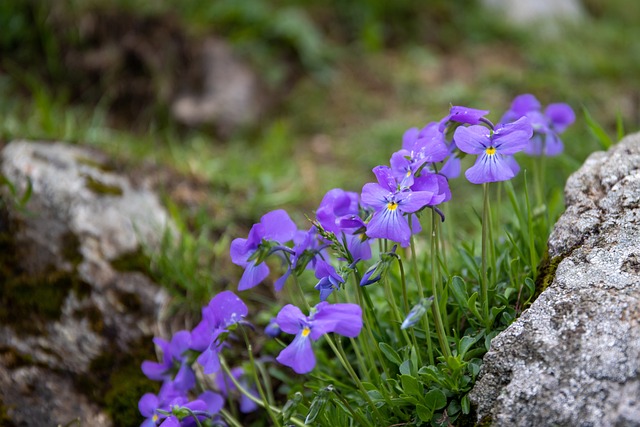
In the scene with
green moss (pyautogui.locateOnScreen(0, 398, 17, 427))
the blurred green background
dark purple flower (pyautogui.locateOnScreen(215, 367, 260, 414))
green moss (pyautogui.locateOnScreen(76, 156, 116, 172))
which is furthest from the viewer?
the blurred green background

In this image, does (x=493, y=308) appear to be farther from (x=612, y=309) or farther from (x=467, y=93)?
(x=467, y=93)

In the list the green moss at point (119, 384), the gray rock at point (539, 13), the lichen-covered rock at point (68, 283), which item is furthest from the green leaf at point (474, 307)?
the gray rock at point (539, 13)

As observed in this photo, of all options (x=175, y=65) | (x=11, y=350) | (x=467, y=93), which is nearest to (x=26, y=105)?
(x=175, y=65)

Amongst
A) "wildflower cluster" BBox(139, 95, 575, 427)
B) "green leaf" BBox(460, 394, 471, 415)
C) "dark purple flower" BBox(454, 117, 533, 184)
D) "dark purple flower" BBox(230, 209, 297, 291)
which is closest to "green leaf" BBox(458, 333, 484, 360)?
"wildflower cluster" BBox(139, 95, 575, 427)

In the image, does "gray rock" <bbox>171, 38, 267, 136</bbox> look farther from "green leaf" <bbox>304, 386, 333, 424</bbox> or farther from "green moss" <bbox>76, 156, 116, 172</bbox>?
"green leaf" <bbox>304, 386, 333, 424</bbox>

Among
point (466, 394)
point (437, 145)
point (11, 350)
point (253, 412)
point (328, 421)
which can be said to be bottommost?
point (253, 412)

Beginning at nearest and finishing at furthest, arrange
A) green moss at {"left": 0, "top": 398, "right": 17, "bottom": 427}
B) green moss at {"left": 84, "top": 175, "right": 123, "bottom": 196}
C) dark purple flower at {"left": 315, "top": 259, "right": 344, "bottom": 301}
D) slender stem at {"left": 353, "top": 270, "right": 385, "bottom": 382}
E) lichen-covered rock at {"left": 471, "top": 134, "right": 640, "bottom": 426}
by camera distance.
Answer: lichen-covered rock at {"left": 471, "top": 134, "right": 640, "bottom": 426} < dark purple flower at {"left": 315, "top": 259, "right": 344, "bottom": 301} < slender stem at {"left": 353, "top": 270, "right": 385, "bottom": 382} < green moss at {"left": 0, "top": 398, "right": 17, "bottom": 427} < green moss at {"left": 84, "top": 175, "right": 123, "bottom": 196}

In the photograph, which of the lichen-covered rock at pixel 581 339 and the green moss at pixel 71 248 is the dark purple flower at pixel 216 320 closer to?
the lichen-covered rock at pixel 581 339
